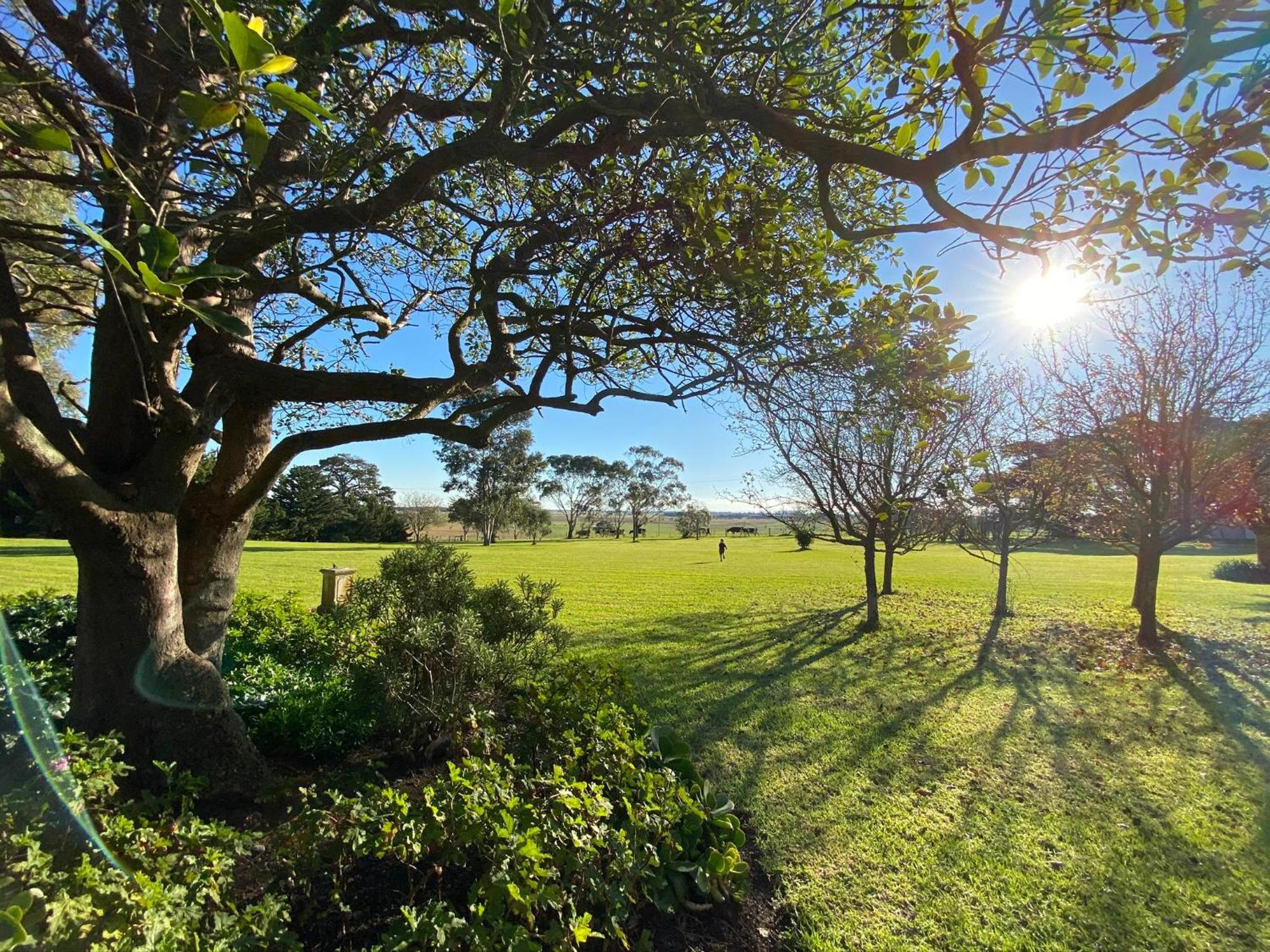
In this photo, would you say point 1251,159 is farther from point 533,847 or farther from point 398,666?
point 398,666

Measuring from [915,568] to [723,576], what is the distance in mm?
9945

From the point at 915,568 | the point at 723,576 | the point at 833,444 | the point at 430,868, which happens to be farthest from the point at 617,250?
the point at 915,568

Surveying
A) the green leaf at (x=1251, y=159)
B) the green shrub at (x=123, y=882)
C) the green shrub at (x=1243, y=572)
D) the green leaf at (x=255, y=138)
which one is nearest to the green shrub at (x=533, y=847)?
the green shrub at (x=123, y=882)

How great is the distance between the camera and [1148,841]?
379 cm

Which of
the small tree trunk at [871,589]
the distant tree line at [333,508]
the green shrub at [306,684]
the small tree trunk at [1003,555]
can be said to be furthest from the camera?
the distant tree line at [333,508]

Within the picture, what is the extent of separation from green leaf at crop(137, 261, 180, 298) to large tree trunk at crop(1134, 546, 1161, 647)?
12574 millimetres

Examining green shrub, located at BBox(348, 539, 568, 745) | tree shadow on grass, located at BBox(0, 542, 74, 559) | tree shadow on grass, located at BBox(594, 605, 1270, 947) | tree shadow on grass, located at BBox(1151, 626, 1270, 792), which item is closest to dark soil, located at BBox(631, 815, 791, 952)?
tree shadow on grass, located at BBox(594, 605, 1270, 947)

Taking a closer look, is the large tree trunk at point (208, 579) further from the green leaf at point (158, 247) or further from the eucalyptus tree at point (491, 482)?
the eucalyptus tree at point (491, 482)

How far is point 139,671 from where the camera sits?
119 inches

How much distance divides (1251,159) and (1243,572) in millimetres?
28362

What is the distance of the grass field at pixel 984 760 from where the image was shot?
3092 millimetres

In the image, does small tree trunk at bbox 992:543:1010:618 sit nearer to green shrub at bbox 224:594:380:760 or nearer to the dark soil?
the dark soil

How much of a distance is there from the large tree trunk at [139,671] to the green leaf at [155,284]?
113 inches

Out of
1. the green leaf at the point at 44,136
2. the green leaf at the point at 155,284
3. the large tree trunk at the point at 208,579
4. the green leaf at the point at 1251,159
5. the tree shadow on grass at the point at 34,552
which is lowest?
the tree shadow on grass at the point at 34,552
